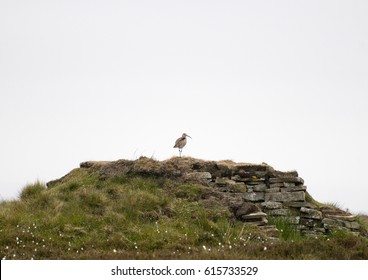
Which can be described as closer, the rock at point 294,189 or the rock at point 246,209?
the rock at point 246,209

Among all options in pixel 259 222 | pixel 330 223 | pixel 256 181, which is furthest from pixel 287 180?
pixel 259 222

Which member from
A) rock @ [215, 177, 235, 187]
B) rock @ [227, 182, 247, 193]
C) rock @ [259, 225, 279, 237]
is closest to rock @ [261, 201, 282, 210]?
rock @ [227, 182, 247, 193]

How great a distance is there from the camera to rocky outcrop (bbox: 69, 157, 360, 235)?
19.3 meters

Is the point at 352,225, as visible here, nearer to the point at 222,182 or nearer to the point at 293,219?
the point at 293,219

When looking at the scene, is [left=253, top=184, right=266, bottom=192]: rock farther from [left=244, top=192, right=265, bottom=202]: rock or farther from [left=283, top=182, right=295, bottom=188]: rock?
[left=283, top=182, right=295, bottom=188]: rock

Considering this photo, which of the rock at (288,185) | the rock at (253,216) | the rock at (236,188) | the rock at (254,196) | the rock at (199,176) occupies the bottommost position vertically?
the rock at (253,216)

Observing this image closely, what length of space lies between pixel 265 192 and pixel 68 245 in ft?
27.1

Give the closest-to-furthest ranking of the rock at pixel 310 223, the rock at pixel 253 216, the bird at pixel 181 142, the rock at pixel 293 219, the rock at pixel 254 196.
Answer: the rock at pixel 253 216, the rock at pixel 293 219, the rock at pixel 310 223, the rock at pixel 254 196, the bird at pixel 181 142

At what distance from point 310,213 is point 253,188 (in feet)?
7.93

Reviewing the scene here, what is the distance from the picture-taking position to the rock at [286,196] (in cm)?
2012

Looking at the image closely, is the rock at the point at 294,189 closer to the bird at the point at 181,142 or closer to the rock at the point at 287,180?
the rock at the point at 287,180

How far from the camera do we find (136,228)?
56.0 feet

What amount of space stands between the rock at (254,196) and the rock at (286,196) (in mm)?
198

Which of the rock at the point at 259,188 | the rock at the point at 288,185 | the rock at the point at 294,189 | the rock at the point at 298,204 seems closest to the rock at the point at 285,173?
the rock at the point at 288,185
